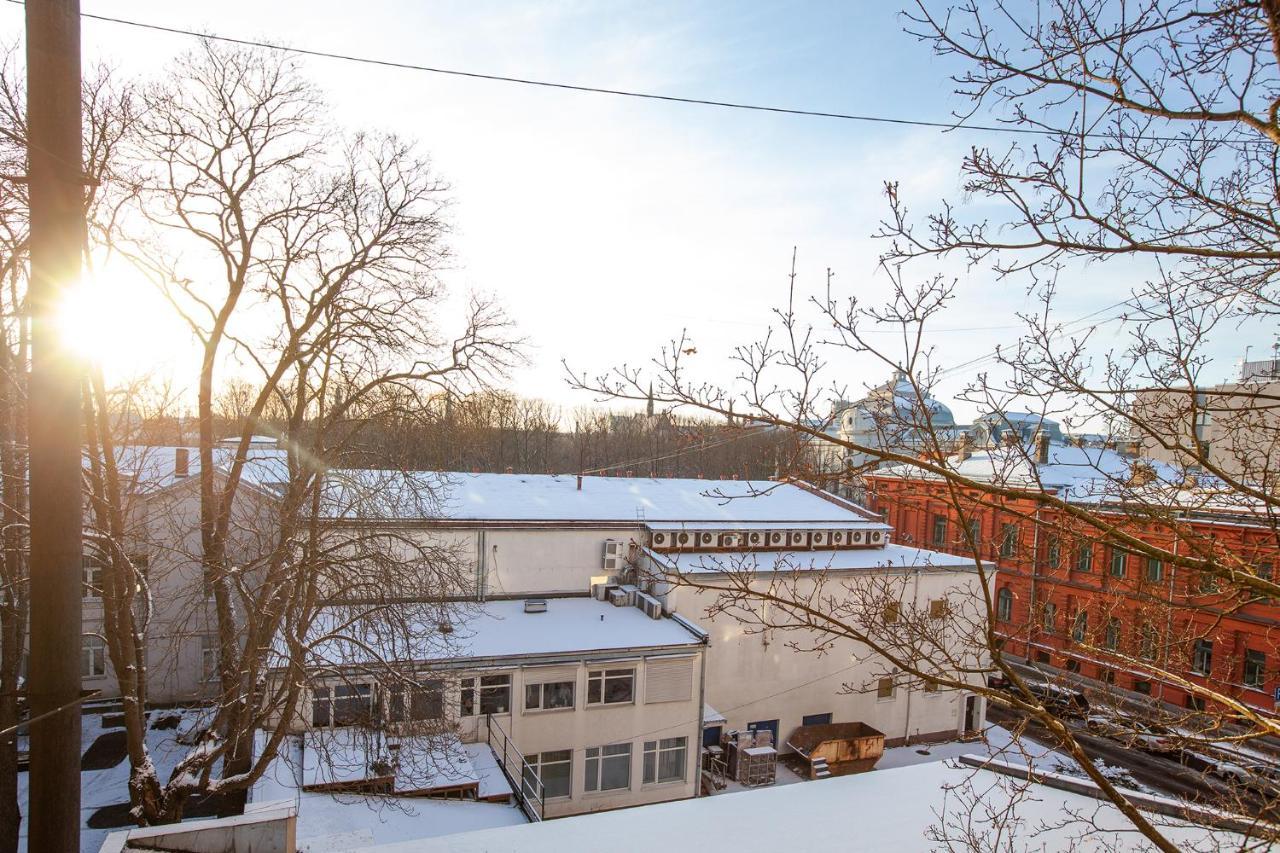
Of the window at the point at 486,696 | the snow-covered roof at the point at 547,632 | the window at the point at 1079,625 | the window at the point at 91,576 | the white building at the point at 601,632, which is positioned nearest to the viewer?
the window at the point at 1079,625

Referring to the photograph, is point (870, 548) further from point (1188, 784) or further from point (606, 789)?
point (606, 789)

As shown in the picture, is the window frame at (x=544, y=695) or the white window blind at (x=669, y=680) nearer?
the window frame at (x=544, y=695)

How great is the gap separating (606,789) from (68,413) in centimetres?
1574

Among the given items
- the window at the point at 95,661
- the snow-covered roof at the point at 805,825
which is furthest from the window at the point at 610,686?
the window at the point at 95,661

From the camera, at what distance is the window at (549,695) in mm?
15297

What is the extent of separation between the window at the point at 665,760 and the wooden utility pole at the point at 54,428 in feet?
49.6

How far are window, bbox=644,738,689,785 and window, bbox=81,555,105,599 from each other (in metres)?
11.6

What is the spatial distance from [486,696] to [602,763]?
3.34 m

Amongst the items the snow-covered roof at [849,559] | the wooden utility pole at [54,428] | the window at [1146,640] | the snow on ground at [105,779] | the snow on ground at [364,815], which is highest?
the wooden utility pole at [54,428]

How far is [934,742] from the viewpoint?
68.6 feet

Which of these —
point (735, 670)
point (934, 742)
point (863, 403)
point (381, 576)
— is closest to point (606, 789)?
point (735, 670)

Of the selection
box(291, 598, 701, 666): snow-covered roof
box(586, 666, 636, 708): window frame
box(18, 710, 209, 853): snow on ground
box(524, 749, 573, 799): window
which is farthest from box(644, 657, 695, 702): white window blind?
box(18, 710, 209, 853): snow on ground

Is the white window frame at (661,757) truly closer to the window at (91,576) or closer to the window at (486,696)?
the window at (486,696)

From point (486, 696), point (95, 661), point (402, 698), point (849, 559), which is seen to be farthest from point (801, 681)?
point (95, 661)
